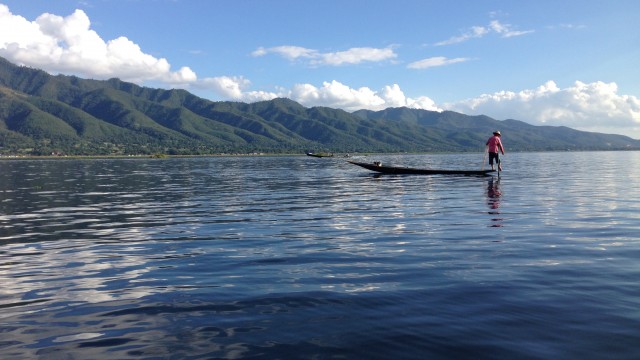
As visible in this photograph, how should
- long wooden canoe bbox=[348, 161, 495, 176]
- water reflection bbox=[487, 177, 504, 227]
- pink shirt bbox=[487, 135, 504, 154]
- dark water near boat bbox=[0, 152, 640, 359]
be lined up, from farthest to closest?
1. long wooden canoe bbox=[348, 161, 495, 176]
2. pink shirt bbox=[487, 135, 504, 154]
3. water reflection bbox=[487, 177, 504, 227]
4. dark water near boat bbox=[0, 152, 640, 359]

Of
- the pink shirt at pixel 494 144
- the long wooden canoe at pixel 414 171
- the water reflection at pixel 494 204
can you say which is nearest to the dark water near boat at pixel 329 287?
the water reflection at pixel 494 204

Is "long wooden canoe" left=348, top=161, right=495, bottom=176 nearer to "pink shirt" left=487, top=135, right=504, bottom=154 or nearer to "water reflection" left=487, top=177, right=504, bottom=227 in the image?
"pink shirt" left=487, top=135, right=504, bottom=154

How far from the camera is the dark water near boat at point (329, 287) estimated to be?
21.3 ft

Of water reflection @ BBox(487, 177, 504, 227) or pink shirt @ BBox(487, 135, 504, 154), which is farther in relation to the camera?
pink shirt @ BBox(487, 135, 504, 154)

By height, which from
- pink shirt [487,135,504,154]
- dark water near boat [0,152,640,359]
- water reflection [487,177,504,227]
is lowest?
dark water near boat [0,152,640,359]

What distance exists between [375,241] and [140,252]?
7.27 m

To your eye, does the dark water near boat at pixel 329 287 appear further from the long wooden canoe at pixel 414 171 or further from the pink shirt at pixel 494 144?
the long wooden canoe at pixel 414 171

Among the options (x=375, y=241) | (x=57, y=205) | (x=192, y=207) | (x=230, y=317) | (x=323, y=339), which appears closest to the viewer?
(x=323, y=339)

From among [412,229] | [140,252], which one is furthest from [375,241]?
[140,252]

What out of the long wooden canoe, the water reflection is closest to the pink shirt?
the long wooden canoe

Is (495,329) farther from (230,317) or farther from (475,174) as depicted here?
(475,174)

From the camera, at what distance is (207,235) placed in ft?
53.3

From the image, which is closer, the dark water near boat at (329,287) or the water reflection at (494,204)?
the dark water near boat at (329,287)

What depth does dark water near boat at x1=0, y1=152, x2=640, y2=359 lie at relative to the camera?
21.3ft
